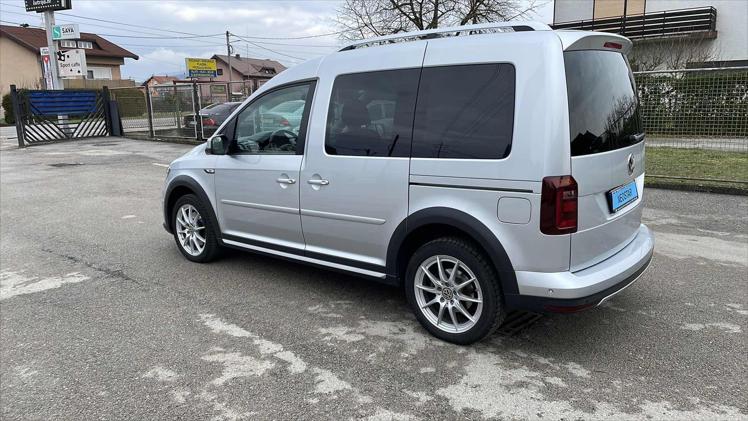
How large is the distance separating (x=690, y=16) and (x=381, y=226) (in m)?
24.4

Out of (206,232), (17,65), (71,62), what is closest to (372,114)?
(206,232)

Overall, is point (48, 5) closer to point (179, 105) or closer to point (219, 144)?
point (179, 105)

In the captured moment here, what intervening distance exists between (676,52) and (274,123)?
2314cm

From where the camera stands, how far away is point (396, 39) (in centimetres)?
391

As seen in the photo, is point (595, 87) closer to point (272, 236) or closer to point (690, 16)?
point (272, 236)

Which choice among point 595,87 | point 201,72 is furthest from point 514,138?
point 201,72

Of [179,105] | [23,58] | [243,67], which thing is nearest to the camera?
[179,105]

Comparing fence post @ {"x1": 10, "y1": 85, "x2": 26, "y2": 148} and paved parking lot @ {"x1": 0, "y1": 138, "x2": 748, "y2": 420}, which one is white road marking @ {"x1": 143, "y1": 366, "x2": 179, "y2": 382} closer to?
paved parking lot @ {"x1": 0, "y1": 138, "x2": 748, "y2": 420}

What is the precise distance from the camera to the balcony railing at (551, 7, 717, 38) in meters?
22.7

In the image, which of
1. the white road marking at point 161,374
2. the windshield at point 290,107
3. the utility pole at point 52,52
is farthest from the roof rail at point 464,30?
the utility pole at point 52,52

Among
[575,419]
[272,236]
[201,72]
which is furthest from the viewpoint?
[201,72]

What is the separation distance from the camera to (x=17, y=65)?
168 feet

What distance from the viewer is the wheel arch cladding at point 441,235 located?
3.30 metres

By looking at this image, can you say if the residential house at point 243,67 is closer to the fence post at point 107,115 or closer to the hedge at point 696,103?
the fence post at point 107,115
